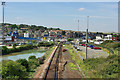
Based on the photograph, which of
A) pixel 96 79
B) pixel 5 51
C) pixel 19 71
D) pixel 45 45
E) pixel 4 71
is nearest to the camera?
pixel 96 79

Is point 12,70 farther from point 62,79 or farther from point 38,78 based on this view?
point 62,79

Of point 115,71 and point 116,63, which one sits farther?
point 116,63

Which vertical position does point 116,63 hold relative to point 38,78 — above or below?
above

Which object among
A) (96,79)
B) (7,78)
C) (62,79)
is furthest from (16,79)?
(96,79)

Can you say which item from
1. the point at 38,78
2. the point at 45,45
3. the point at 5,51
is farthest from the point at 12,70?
the point at 45,45

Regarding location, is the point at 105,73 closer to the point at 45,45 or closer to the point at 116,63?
the point at 116,63

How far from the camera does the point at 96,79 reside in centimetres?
912

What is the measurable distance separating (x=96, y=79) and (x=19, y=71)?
534 centimetres

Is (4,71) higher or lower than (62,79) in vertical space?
higher

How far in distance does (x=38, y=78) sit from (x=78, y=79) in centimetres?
286

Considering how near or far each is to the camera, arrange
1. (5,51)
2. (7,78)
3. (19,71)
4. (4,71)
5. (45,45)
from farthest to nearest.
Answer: (45,45) < (5,51) < (19,71) < (4,71) < (7,78)

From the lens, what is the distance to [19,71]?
36.6ft

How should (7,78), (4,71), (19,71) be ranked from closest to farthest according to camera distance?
(7,78)
(4,71)
(19,71)

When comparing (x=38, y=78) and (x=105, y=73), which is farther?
(x=38, y=78)
